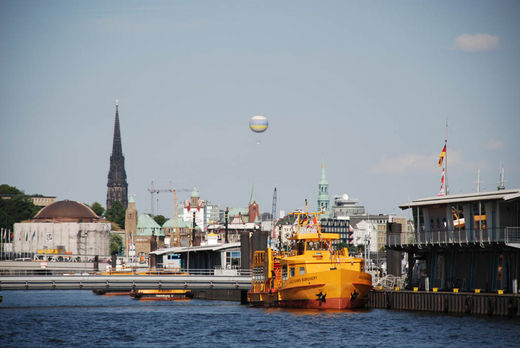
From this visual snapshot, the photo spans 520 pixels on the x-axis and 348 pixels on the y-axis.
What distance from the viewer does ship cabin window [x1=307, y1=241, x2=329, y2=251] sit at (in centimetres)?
8700

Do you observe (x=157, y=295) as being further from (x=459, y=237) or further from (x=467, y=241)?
(x=467, y=241)

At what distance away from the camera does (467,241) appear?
264 feet

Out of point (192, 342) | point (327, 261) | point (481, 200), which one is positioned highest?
point (481, 200)

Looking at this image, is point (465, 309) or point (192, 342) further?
point (465, 309)

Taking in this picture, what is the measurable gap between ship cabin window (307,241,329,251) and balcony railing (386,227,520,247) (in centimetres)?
703

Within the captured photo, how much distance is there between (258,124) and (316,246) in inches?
2664

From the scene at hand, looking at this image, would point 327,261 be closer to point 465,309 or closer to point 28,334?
point 465,309

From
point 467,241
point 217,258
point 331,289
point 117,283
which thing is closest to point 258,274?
point 117,283

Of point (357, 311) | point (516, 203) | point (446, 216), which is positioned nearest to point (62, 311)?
point (357, 311)

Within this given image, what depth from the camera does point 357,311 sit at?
84.4 metres

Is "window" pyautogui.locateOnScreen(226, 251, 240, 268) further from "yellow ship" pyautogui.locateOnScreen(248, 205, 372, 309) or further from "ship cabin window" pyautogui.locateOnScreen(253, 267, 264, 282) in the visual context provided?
"yellow ship" pyautogui.locateOnScreen(248, 205, 372, 309)

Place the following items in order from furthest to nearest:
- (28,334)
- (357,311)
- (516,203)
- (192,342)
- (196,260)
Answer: (196,260)
(357,311)
(516,203)
(28,334)
(192,342)

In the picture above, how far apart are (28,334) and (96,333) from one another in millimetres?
5148

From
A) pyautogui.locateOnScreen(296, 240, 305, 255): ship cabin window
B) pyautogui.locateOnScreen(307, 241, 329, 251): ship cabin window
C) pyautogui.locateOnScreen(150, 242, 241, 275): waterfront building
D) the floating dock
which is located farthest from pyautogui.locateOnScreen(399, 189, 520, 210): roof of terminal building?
pyautogui.locateOnScreen(150, 242, 241, 275): waterfront building
